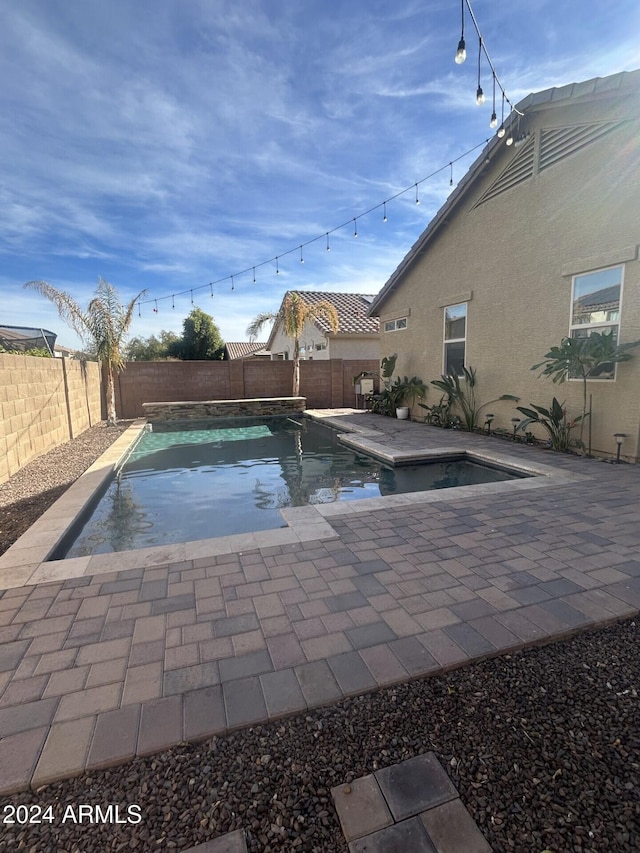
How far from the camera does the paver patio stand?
1892 mm

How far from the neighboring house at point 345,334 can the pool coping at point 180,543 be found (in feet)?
40.7

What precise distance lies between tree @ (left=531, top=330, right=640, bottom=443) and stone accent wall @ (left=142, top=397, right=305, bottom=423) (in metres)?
9.77

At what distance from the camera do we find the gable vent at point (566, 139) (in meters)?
6.78

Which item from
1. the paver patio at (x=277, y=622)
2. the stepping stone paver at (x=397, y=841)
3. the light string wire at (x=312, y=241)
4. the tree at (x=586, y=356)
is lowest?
the stepping stone paver at (x=397, y=841)

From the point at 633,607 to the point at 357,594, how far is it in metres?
1.78

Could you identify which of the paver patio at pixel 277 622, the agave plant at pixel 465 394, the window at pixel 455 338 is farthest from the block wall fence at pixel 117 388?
the agave plant at pixel 465 394

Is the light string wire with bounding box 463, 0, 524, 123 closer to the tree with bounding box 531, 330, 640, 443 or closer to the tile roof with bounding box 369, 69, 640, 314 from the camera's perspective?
the tile roof with bounding box 369, 69, 640, 314

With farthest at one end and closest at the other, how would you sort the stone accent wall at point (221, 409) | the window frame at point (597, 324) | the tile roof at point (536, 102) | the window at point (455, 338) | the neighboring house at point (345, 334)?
the neighboring house at point (345, 334), the stone accent wall at point (221, 409), the window at point (455, 338), the window frame at point (597, 324), the tile roof at point (536, 102)

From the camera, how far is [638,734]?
1766mm

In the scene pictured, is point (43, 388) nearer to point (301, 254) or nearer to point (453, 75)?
point (301, 254)

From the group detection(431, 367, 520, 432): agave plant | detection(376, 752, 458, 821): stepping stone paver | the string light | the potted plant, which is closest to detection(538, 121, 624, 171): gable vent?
the string light

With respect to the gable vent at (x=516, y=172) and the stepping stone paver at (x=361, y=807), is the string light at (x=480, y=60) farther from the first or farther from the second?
the stepping stone paver at (x=361, y=807)

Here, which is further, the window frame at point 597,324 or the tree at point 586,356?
the window frame at point 597,324

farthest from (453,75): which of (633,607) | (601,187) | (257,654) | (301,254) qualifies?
(257,654)
